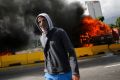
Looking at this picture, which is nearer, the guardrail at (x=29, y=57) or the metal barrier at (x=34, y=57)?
the guardrail at (x=29, y=57)

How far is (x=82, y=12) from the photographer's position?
24609 millimetres

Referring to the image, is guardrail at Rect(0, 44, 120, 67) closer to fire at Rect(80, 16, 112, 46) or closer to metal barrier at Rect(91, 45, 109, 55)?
metal barrier at Rect(91, 45, 109, 55)

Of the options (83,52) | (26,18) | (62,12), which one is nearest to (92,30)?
(62,12)

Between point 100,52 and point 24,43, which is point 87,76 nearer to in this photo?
point 100,52

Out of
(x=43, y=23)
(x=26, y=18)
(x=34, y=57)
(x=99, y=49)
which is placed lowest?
(x=34, y=57)

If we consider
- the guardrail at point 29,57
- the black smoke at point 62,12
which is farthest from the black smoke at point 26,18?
the guardrail at point 29,57

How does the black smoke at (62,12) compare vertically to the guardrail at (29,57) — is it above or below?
above

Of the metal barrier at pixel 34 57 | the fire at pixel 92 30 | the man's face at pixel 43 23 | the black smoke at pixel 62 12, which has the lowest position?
the metal barrier at pixel 34 57

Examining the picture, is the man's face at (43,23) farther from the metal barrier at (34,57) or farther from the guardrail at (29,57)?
the metal barrier at (34,57)

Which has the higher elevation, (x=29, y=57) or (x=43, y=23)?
(x=43, y=23)

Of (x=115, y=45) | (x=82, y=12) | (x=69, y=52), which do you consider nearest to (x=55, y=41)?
(x=69, y=52)

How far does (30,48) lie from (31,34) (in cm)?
101

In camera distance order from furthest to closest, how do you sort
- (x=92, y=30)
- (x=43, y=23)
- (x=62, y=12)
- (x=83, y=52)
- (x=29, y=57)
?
(x=62, y=12) < (x=92, y=30) < (x=83, y=52) < (x=29, y=57) < (x=43, y=23)

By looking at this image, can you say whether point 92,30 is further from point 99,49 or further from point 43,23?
point 43,23
